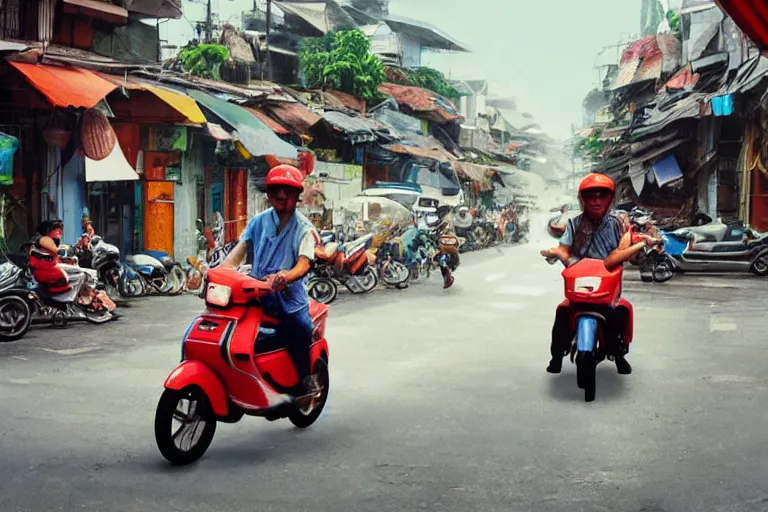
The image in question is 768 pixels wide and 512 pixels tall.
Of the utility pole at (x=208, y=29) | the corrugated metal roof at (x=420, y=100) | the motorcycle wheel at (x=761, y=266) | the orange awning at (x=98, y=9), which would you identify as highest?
the utility pole at (x=208, y=29)

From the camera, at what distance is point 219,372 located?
15.5ft

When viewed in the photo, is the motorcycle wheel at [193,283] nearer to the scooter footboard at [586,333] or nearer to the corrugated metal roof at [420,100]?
the scooter footboard at [586,333]

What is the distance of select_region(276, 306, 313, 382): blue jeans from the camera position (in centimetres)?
511

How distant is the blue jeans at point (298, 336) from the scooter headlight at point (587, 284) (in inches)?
89.0

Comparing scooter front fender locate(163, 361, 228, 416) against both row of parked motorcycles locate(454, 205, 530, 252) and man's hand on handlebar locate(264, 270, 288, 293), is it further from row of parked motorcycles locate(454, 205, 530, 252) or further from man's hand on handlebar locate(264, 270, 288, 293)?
row of parked motorcycles locate(454, 205, 530, 252)

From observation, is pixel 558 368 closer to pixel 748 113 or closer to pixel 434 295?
pixel 434 295

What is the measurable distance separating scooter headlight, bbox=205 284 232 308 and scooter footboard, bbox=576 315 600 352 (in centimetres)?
276

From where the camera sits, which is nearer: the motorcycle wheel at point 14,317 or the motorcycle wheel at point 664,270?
the motorcycle wheel at point 14,317

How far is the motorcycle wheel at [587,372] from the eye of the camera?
625 cm

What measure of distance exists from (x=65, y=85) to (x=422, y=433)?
31.4 ft

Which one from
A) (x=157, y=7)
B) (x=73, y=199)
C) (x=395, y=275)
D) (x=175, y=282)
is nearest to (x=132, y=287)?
(x=175, y=282)

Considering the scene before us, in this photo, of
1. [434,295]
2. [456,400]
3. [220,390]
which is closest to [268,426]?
[220,390]

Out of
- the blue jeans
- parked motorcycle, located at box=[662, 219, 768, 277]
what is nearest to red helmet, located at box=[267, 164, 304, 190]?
the blue jeans

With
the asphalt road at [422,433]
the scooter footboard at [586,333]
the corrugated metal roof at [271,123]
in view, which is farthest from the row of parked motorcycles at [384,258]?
the scooter footboard at [586,333]
